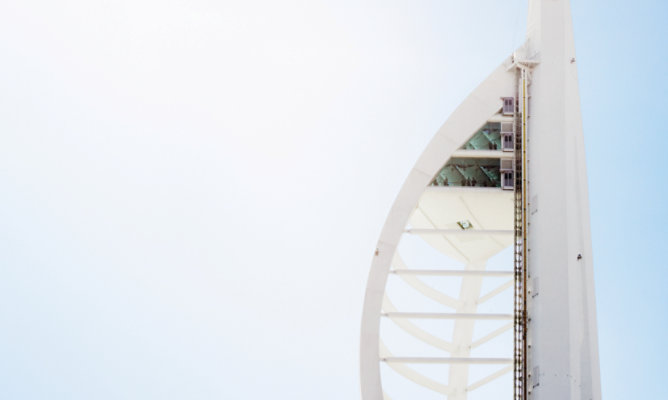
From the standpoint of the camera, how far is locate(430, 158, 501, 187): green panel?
26.8 metres

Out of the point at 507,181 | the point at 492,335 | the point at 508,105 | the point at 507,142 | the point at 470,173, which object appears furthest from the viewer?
the point at 492,335

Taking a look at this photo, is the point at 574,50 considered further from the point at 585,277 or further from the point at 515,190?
the point at 585,277

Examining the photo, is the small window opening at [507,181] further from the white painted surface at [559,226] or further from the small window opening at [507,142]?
the white painted surface at [559,226]

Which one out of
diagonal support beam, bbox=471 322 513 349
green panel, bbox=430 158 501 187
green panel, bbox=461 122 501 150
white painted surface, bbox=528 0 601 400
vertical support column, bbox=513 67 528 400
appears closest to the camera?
white painted surface, bbox=528 0 601 400

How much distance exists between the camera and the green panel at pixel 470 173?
88.0 ft

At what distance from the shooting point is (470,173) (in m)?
27.1

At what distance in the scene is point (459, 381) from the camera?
108ft

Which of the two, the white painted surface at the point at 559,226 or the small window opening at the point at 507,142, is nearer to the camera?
the white painted surface at the point at 559,226

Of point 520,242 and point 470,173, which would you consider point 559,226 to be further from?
point 470,173

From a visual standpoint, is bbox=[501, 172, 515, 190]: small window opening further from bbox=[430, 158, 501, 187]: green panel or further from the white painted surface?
the white painted surface

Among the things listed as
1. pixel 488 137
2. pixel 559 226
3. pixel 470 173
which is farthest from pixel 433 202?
pixel 559 226

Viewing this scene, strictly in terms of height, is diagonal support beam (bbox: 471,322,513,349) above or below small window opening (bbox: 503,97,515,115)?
below

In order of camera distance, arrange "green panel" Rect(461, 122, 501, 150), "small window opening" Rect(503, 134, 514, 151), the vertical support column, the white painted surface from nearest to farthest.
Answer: the white painted surface, the vertical support column, "small window opening" Rect(503, 134, 514, 151), "green panel" Rect(461, 122, 501, 150)

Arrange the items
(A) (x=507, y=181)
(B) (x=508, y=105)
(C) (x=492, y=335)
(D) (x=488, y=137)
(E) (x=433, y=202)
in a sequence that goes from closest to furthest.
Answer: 1. (B) (x=508, y=105)
2. (A) (x=507, y=181)
3. (D) (x=488, y=137)
4. (E) (x=433, y=202)
5. (C) (x=492, y=335)
